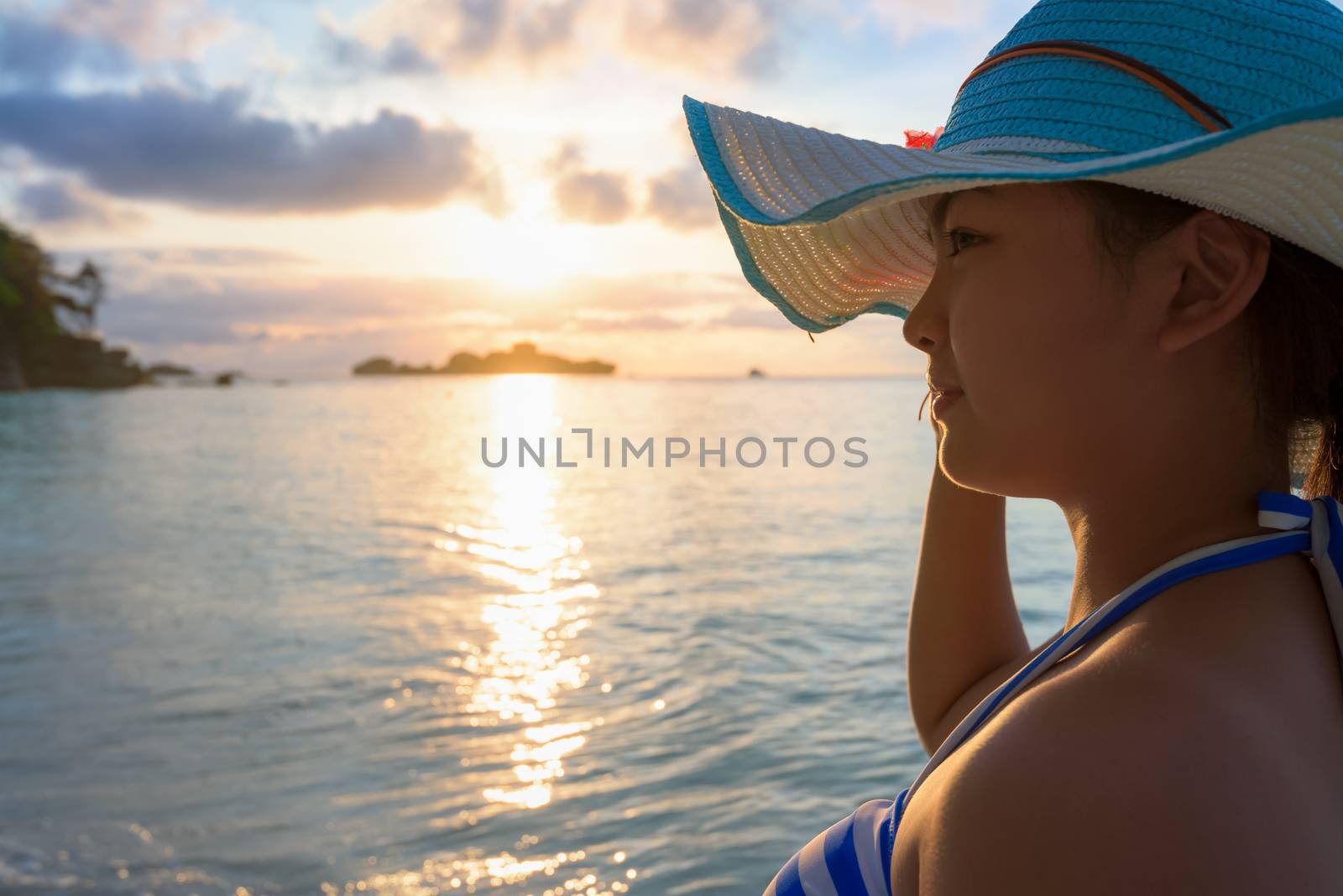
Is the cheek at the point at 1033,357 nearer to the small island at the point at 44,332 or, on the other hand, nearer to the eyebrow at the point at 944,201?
the eyebrow at the point at 944,201

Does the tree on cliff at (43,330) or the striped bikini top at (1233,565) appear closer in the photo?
the striped bikini top at (1233,565)

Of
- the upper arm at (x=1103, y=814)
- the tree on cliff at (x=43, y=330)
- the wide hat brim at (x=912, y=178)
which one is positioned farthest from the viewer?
the tree on cliff at (x=43, y=330)

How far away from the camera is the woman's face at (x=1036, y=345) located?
1.00 meters

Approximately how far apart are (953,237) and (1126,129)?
0.20 metres

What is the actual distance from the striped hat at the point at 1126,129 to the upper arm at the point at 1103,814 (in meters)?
0.43

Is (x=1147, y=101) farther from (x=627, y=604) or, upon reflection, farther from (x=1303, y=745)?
(x=627, y=604)

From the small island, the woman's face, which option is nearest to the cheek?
the woman's face

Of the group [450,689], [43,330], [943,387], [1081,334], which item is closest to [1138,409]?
[1081,334]

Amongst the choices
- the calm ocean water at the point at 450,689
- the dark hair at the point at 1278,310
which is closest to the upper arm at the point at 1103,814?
the dark hair at the point at 1278,310

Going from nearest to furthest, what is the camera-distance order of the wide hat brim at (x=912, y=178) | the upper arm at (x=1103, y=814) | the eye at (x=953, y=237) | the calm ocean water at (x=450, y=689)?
the upper arm at (x=1103, y=814)
the wide hat brim at (x=912, y=178)
the eye at (x=953, y=237)
the calm ocean water at (x=450, y=689)

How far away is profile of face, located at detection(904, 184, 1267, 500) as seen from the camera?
983 mm

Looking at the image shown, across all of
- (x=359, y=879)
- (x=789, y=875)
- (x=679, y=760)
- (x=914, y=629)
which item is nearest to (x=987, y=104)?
(x=914, y=629)

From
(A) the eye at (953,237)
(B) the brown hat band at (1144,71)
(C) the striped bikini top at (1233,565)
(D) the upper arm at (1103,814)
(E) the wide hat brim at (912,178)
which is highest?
(B) the brown hat band at (1144,71)

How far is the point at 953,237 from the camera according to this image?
1.11 metres
